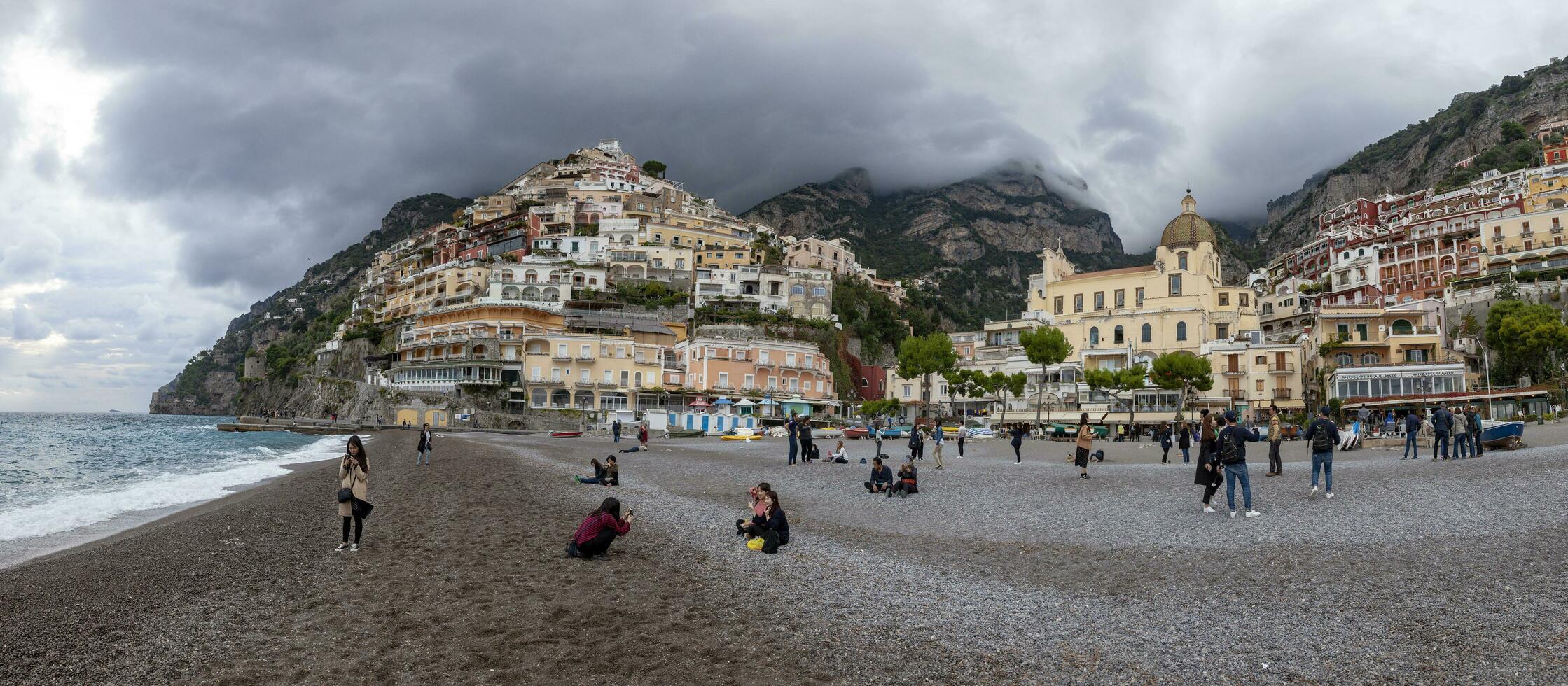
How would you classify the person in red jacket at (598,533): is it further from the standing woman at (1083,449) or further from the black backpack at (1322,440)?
the standing woman at (1083,449)

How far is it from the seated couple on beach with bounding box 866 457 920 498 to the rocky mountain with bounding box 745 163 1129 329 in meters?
117

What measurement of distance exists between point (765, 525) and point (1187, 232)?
2447 inches

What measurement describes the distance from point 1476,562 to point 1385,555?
77cm

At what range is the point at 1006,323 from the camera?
69938mm

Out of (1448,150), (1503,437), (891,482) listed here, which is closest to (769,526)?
(891,482)

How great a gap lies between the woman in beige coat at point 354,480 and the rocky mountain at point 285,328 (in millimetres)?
105964

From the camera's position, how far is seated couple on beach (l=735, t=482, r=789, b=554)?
10.5m

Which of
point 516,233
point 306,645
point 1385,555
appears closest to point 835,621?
point 306,645

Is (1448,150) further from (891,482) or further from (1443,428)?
(891,482)

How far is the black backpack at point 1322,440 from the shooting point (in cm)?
1295

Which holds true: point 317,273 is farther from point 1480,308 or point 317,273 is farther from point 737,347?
point 1480,308

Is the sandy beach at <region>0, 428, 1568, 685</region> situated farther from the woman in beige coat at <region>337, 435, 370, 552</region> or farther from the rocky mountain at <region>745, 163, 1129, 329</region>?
the rocky mountain at <region>745, 163, 1129, 329</region>

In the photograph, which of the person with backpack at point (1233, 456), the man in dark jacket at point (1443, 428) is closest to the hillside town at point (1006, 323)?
the man in dark jacket at point (1443, 428)

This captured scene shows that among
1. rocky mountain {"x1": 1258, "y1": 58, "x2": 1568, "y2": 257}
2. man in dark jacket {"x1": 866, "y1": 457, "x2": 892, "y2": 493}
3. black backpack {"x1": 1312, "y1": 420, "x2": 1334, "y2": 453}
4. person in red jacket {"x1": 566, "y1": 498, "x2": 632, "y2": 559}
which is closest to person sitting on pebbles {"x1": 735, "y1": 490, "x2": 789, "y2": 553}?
person in red jacket {"x1": 566, "y1": 498, "x2": 632, "y2": 559}
